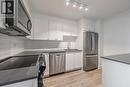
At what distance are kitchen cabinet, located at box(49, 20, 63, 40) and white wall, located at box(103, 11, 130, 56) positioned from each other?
2.55 meters

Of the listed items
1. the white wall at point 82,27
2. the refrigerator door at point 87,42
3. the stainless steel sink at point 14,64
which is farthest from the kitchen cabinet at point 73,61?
the stainless steel sink at point 14,64

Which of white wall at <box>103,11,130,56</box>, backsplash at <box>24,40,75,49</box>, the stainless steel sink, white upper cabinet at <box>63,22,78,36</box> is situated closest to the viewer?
the stainless steel sink

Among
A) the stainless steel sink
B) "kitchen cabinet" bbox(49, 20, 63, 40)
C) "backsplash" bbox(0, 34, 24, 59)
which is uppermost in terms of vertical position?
"kitchen cabinet" bbox(49, 20, 63, 40)

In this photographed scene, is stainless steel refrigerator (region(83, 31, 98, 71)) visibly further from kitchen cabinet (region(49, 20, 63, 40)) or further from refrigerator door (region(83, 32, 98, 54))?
kitchen cabinet (region(49, 20, 63, 40))

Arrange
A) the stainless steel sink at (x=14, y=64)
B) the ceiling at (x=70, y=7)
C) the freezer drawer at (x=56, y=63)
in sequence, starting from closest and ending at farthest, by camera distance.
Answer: the stainless steel sink at (x=14, y=64), the ceiling at (x=70, y=7), the freezer drawer at (x=56, y=63)

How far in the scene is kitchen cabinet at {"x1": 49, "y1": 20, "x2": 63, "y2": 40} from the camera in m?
3.83

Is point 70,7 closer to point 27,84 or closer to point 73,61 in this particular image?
point 73,61

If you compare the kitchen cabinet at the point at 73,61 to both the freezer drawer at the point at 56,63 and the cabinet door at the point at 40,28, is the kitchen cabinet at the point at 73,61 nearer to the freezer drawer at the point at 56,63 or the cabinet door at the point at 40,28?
the freezer drawer at the point at 56,63

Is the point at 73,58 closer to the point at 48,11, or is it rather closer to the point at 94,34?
the point at 94,34

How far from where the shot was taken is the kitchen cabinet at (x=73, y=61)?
12.9ft

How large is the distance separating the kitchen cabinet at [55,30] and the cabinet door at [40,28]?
0.18 meters

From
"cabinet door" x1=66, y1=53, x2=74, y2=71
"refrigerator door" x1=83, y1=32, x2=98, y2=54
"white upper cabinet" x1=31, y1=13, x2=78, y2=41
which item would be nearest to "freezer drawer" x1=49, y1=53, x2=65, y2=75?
"cabinet door" x1=66, y1=53, x2=74, y2=71

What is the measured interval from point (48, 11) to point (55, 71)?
233cm

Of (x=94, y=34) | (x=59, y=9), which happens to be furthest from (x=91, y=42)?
(x=59, y=9)
